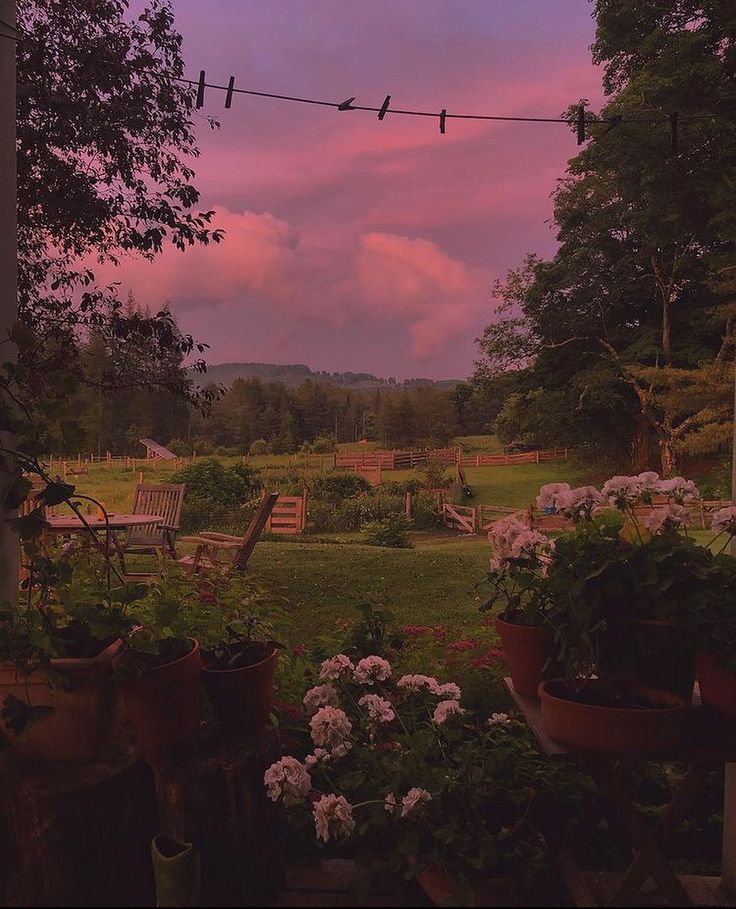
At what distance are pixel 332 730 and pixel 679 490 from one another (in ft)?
2.87

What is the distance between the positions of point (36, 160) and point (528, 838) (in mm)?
2735

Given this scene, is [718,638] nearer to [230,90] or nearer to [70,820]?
[70,820]

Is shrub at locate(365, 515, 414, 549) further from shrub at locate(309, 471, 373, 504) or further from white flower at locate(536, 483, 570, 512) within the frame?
white flower at locate(536, 483, 570, 512)

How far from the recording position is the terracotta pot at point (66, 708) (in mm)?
1273

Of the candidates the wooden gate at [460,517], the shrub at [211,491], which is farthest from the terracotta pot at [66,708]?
the wooden gate at [460,517]

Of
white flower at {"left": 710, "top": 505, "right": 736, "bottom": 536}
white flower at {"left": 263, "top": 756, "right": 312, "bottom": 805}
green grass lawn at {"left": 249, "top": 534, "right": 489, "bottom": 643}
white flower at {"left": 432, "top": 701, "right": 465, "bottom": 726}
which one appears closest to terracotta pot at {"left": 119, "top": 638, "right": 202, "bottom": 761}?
white flower at {"left": 263, "top": 756, "right": 312, "bottom": 805}

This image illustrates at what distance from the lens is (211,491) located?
32.4ft

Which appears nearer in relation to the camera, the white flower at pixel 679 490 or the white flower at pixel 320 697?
the white flower at pixel 679 490

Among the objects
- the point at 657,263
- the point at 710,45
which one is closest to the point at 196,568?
the point at 710,45

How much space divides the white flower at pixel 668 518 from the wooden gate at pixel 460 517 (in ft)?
27.5

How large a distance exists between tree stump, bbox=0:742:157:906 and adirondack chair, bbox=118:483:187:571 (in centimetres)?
416

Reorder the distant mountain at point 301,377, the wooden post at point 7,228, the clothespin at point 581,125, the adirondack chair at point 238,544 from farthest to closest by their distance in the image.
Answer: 1. the distant mountain at point 301,377
2. the adirondack chair at point 238,544
3. the clothespin at point 581,125
4. the wooden post at point 7,228

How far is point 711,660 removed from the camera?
4.02 ft

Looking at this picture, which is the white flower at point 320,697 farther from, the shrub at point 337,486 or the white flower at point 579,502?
the shrub at point 337,486
